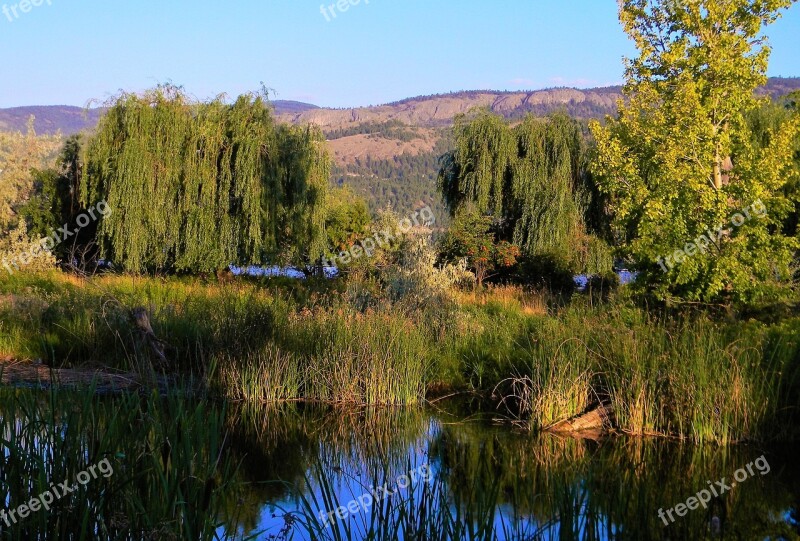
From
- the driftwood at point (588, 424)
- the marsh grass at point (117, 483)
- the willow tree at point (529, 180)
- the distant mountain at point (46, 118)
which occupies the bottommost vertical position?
the driftwood at point (588, 424)

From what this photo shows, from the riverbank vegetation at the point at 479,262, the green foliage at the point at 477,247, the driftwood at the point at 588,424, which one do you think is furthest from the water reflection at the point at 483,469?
the green foliage at the point at 477,247

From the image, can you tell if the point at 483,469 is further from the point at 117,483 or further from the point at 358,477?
the point at 117,483

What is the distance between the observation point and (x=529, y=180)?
2484 centimetres

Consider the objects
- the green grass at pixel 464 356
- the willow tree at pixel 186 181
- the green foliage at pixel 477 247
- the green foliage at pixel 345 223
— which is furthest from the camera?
the green foliage at pixel 345 223

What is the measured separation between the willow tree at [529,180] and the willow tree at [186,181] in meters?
6.16

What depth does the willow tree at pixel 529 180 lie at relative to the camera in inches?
958

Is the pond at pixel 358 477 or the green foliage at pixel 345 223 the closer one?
the pond at pixel 358 477

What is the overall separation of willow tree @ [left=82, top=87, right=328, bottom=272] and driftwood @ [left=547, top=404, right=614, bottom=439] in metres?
14.1

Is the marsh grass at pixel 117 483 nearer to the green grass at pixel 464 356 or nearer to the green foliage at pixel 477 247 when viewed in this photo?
the green grass at pixel 464 356

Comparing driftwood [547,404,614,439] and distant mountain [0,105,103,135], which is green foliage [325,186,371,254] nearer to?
driftwood [547,404,614,439]

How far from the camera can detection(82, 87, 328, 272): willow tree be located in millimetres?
20859

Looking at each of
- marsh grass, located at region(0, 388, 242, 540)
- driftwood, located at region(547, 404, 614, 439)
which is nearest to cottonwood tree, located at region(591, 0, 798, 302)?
driftwood, located at region(547, 404, 614, 439)

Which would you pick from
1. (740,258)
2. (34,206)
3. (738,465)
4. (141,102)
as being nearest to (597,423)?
(738,465)

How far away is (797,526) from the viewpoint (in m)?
6.00
